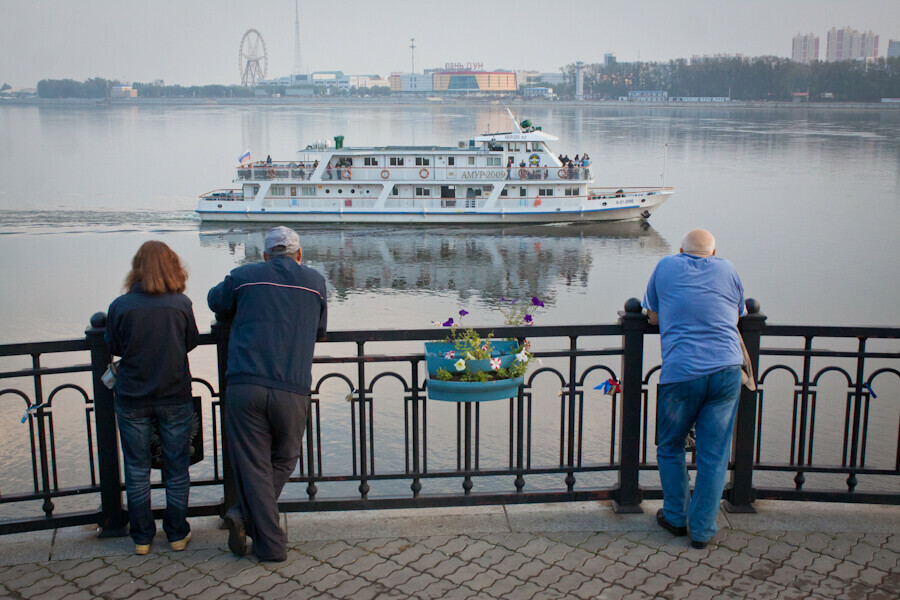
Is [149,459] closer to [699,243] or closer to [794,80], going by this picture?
[699,243]

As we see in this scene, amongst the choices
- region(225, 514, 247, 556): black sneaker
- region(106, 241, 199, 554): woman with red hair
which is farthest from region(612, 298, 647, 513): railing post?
region(106, 241, 199, 554): woman with red hair

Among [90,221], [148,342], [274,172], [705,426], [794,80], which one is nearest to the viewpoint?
[148,342]

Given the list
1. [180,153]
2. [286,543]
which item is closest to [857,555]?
[286,543]

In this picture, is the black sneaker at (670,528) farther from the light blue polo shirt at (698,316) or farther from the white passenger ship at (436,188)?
the white passenger ship at (436,188)

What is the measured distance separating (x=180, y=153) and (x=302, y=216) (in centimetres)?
4472

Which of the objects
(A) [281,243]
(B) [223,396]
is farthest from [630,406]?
(B) [223,396]

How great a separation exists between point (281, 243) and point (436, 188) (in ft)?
120

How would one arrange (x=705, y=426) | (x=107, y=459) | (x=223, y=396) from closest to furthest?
(x=705, y=426) < (x=107, y=459) < (x=223, y=396)

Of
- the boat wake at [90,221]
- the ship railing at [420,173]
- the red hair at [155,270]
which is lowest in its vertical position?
the boat wake at [90,221]

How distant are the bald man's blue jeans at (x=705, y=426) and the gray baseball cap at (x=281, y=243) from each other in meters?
2.13

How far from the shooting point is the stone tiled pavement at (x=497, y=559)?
13.6 ft

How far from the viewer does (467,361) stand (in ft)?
15.5

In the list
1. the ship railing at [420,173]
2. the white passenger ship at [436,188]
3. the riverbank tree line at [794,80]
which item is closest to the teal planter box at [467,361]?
the white passenger ship at [436,188]

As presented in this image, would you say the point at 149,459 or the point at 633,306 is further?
the point at 633,306
